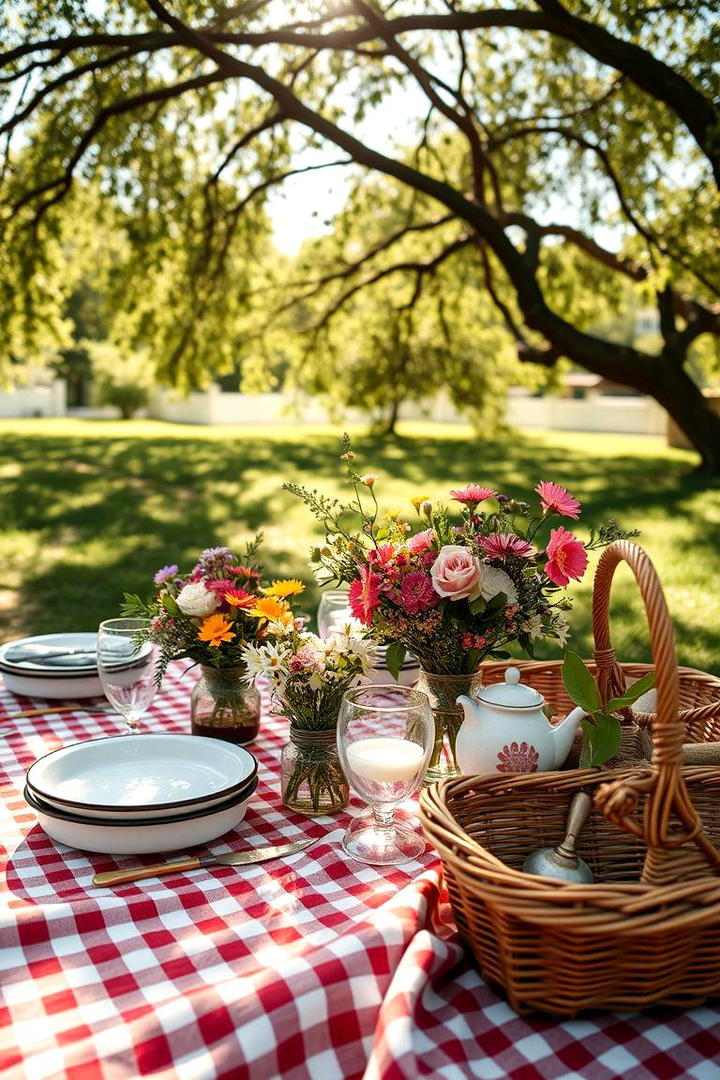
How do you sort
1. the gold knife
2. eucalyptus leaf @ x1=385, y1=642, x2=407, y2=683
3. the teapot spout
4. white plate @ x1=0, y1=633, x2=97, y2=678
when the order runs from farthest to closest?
1. white plate @ x1=0, y1=633, x2=97, y2=678
2. eucalyptus leaf @ x1=385, y1=642, x2=407, y2=683
3. the teapot spout
4. the gold knife

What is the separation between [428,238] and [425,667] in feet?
41.6

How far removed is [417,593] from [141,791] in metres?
0.57

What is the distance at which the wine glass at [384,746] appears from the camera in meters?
1.40

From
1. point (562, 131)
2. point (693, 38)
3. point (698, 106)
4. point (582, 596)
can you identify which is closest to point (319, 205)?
point (562, 131)

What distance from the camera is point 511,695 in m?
1.49

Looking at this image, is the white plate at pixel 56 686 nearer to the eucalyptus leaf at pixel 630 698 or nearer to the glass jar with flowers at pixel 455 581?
the glass jar with flowers at pixel 455 581

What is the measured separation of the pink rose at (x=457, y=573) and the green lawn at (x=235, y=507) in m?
3.75

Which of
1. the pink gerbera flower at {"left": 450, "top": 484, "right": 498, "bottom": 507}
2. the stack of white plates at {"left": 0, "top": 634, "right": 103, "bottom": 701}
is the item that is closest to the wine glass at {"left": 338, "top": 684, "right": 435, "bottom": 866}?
the pink gerbera flower at {"left": 450, "top": 484, "right": 498, "bottom": 507}

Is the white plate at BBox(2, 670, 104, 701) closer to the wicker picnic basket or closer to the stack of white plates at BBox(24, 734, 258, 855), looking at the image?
the stack of white plates at BBox(24, 734, 258, 855)

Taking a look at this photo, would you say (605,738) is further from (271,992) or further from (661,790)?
(271,992)

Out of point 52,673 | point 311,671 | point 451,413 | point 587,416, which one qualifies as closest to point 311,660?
point 311,671

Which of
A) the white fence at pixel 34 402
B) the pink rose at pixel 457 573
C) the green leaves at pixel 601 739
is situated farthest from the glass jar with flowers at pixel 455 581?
the white fence at pixel 34 402

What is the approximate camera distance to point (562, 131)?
29.2ft

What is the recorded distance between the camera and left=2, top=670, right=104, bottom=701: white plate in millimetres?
2178
